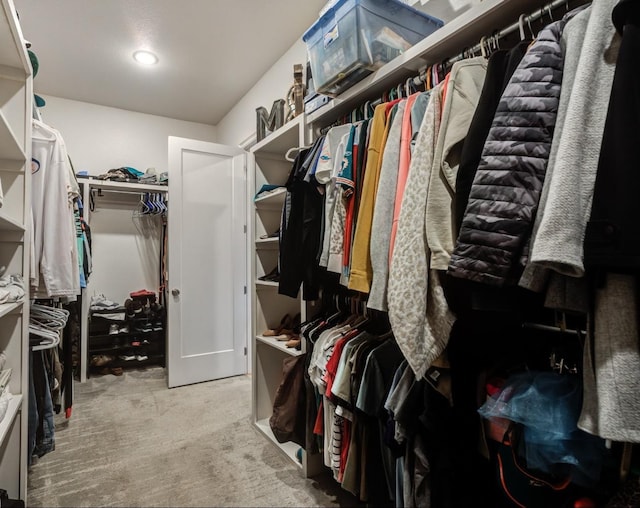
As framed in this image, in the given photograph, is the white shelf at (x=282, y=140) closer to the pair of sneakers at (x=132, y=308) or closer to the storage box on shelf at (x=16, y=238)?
the storage box on shelf at (x=16, y=238)

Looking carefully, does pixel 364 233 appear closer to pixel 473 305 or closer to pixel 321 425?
pixel 473 305

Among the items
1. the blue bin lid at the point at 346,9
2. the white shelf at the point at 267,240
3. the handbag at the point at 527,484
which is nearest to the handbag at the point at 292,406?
the white shelf at the point at 267,240

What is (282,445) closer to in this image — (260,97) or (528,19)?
(528,19)

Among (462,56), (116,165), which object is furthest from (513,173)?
(116,165)

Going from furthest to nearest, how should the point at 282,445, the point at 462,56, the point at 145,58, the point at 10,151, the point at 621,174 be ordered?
1. the point at 145,58
2. the point at 282,445
3. the point at 10,151
4. the point at 462,56
5. the point at 621,174

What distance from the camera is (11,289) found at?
57.1 inches

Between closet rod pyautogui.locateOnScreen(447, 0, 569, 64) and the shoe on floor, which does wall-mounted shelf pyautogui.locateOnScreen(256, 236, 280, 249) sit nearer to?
closet rod pyautogui.locateOnScreen(447, 0, 569, 64)

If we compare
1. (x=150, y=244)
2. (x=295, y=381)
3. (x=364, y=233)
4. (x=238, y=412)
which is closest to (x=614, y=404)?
(x=364, y=233)

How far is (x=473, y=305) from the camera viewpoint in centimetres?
83

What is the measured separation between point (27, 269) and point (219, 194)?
1916mm

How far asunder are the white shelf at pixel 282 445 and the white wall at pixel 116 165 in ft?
7.59

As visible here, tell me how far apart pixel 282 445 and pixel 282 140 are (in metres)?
1.81

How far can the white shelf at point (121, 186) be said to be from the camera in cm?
335

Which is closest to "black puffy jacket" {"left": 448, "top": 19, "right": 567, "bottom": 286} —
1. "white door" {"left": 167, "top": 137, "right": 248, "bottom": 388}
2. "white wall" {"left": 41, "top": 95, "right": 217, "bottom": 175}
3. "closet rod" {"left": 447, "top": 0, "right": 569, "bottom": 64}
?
"closet rod" {"left": 447, "top": 0, "right": 569, "bottom": 64}
